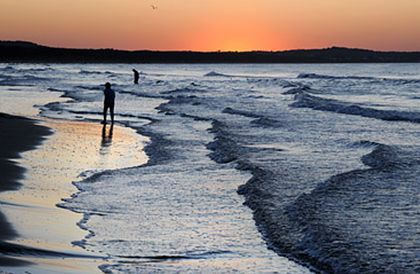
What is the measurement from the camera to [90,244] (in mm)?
8836

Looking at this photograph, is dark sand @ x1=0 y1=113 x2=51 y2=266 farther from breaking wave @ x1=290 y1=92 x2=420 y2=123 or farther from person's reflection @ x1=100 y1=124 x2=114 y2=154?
breaking wave @ x1=290 y1=92 x2=420 y2=123

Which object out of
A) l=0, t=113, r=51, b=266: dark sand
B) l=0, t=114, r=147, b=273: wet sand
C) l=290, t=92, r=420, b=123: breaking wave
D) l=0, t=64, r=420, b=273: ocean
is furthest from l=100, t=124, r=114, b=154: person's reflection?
l=290, t=92, r=420, b=123: breaking wave

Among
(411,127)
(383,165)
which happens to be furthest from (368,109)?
(383,165)

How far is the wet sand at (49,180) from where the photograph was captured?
26.6 ft

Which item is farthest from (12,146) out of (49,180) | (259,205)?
(259,205)

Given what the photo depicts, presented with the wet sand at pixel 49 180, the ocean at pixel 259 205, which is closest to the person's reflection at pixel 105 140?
the wet sand at pixel 49 180

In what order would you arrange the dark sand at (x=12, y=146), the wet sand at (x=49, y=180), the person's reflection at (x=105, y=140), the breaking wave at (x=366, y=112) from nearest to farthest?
the wet sand at (x=49, y=180), the dark sand at (x=12, y=146), the person's reflection at (x=105, y=140), the breaking wave at (x=366, y=112)

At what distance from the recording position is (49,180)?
13.5 metres

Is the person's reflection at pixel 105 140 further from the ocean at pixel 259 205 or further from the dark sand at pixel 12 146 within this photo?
the dark sand at pixel 12 146

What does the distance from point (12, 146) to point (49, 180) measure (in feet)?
17.0

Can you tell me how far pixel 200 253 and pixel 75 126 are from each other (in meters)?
16.8

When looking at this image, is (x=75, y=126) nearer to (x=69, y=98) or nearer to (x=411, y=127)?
(x=411, y=127)

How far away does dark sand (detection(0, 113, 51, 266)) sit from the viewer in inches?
356

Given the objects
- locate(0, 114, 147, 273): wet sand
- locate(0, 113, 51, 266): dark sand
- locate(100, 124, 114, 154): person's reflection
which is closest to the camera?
locate(0, 114, 147, 273): wet sand
